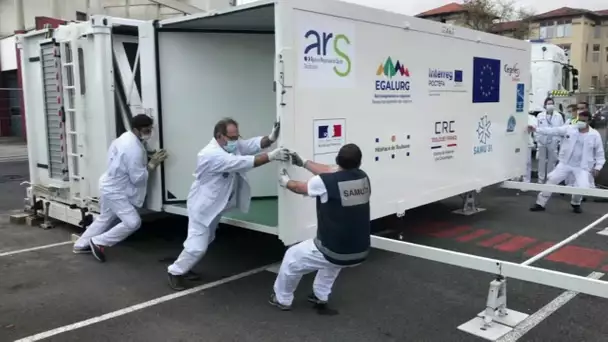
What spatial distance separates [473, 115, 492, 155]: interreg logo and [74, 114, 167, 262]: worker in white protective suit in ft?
14.1

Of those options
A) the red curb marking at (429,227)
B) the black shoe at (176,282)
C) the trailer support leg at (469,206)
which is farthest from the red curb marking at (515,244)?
the black shoe at (176,282)

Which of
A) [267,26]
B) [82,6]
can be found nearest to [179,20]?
[267,26]

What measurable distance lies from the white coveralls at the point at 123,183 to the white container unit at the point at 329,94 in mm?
276

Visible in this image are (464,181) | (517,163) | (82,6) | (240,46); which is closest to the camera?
(240,46)

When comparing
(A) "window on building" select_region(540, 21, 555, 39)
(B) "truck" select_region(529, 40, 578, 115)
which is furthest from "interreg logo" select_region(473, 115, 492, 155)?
(A) "window on building" select_region(540, 21, 555, 39)

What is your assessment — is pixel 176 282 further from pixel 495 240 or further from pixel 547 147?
pixel 547 147

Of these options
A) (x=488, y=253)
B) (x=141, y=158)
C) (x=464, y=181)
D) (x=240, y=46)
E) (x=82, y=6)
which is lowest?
(x=488, y=253)

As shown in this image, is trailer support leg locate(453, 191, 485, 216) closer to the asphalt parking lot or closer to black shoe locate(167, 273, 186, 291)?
the asphalt parking lot

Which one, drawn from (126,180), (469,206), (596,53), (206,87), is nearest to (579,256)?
(469,206)

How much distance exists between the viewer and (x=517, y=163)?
29.8ft

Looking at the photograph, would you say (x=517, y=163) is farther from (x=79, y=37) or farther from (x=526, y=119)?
(x=79, y=37)

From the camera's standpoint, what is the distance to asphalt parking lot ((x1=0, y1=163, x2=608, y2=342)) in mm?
4402

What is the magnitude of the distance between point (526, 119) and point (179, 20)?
243 inches

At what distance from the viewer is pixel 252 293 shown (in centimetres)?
525
